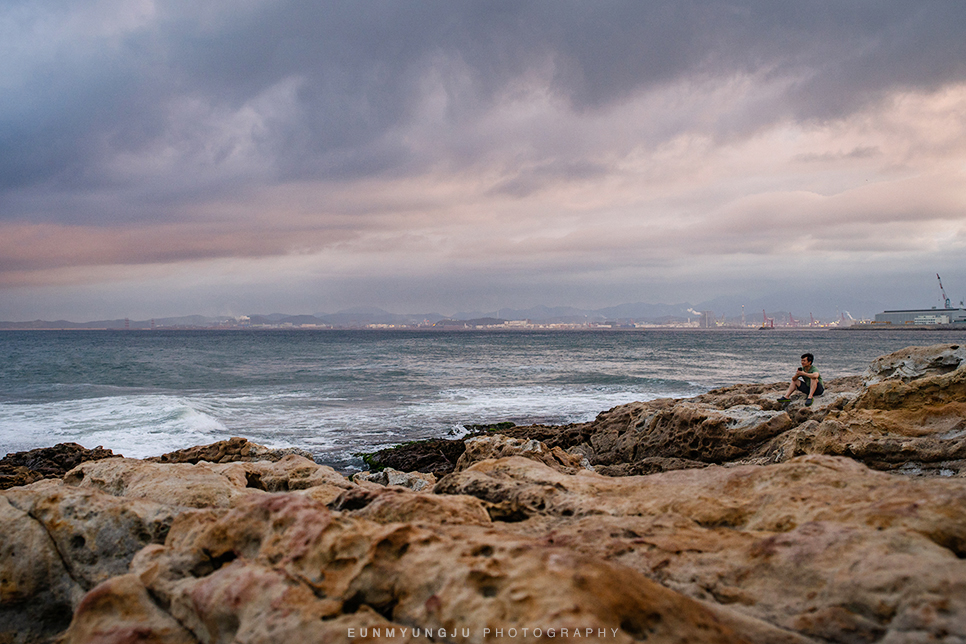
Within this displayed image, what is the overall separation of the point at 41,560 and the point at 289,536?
8.14ft

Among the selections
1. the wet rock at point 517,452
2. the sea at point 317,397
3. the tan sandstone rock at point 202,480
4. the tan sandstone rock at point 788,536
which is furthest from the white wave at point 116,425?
the tan sandstone rock at point 788,536

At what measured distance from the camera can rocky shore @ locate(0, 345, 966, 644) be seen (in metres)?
2.34

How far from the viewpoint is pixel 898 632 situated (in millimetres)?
2197

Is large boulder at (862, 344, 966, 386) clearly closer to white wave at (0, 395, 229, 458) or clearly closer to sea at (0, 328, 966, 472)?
sea at (0, 328, 966, 472)

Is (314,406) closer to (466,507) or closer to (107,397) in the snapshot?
(107,397)

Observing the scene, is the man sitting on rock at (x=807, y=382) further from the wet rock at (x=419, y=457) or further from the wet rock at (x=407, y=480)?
the wet rock at (x=407, y=480)

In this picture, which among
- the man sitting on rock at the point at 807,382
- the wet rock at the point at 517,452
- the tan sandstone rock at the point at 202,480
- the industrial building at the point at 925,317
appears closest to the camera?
the tan sandstone rock at the point at 202,480

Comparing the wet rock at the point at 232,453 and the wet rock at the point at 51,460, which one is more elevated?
the wet rock at the point at 232,453

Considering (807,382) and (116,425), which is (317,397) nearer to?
(116,425)

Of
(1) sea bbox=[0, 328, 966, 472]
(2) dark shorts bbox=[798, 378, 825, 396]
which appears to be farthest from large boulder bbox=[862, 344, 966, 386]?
(1) sea bbox=[0, 328, 966, 472]

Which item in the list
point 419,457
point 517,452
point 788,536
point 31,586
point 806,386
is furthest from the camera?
point 419,457

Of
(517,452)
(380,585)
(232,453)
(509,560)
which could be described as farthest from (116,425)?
(509,560)

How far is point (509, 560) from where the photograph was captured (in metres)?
2.57

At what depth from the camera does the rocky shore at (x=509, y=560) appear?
7.66 ft
